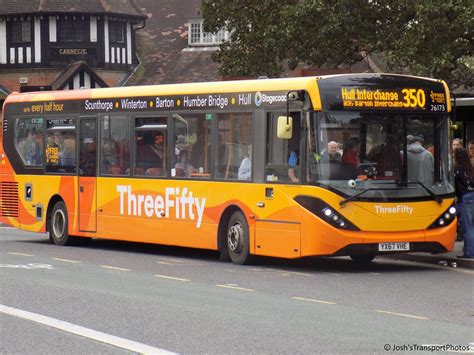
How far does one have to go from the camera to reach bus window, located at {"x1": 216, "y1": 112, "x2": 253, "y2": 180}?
17.8 m

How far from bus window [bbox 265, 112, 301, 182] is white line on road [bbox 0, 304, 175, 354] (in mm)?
5549

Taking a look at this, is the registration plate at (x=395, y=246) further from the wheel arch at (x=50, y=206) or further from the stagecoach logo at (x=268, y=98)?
the wheel arch at (x=50, y=206)

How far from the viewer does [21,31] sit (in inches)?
2199

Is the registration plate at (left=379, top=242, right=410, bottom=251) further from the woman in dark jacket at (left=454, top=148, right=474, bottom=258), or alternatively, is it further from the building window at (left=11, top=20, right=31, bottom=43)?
the building window at (left=11, top=20, right=31, bottom=43)

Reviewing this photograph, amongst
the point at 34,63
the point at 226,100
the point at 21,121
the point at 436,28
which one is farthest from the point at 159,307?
the point at 34,63

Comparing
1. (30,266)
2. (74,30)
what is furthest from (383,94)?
(74,30)

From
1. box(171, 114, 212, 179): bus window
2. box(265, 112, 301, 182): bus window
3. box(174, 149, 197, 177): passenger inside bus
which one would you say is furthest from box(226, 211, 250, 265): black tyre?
box(174, 149, 197, 177): passenger inside bus

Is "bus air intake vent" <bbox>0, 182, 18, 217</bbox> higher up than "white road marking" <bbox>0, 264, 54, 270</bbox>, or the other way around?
"bus air intake vent" <bbox>0, 182, 18, 217</bbox>

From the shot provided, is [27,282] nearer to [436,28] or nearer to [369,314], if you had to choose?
[369,314]

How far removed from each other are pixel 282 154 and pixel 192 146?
2.43 metres

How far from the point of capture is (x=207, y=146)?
18641 mm

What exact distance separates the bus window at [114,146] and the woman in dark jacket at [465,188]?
19.1 ft

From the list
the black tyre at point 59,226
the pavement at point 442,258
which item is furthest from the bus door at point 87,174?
the pavement at point 442,258

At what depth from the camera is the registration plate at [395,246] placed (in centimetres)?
1644
